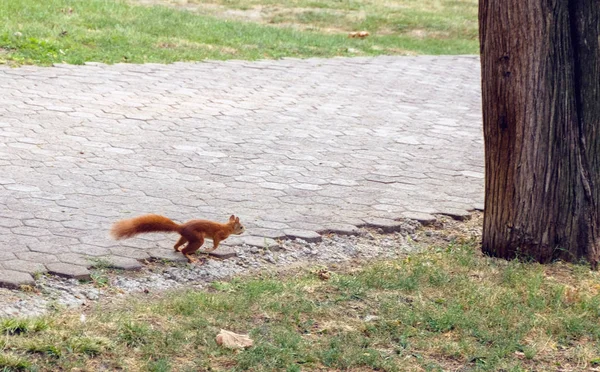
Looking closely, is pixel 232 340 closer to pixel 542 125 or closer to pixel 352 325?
pixel 352 325

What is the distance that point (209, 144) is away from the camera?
8953 mm

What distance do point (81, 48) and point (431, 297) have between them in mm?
8502

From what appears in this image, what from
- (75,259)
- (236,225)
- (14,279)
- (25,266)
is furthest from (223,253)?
(14,279)

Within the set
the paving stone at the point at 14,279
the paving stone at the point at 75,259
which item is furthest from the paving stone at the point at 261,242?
the paving stone at the point at 14,279

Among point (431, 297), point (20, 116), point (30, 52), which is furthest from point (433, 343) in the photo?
point (30, 52)

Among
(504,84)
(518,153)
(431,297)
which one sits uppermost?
(504,84)

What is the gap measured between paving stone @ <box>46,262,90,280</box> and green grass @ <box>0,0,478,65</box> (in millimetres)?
6693

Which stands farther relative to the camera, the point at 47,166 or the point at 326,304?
the point at 47,166

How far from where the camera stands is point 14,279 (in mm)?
5188

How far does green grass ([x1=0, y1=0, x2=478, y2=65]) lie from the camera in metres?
12.5

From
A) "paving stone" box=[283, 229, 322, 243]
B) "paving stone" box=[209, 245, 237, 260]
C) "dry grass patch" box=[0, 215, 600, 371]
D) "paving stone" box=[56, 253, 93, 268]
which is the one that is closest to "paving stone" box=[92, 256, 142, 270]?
"paving stone" box=[56, 253, 93, 268]

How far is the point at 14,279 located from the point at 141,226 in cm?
85

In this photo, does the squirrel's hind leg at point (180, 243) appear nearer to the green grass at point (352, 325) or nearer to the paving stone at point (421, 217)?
the green grass at point (352, 325)

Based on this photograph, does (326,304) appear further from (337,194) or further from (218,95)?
(218,95)
